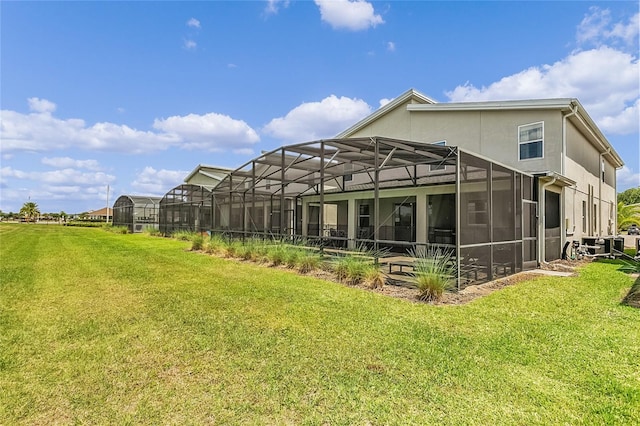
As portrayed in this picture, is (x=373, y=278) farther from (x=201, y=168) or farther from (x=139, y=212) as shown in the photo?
(x=139, y=212)

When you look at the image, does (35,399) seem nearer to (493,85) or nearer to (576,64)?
(576,64)

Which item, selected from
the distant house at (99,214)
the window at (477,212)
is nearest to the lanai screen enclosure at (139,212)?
the window at (477,212)

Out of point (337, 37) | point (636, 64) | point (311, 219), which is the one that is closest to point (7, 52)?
point (337, 37)

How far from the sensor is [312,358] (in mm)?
3605

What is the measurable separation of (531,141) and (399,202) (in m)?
5.21

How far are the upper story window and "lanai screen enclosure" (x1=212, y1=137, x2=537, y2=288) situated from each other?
164 centimetres

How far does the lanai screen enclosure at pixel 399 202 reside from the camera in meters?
7.88

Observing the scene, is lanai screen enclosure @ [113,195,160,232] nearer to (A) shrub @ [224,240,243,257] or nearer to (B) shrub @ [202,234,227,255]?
(B) shrub @ [202,234,227,255]

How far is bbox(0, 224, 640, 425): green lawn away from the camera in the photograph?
268 cm

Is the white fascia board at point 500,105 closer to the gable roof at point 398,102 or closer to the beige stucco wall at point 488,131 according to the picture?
the beige stucco wall at point 488,131

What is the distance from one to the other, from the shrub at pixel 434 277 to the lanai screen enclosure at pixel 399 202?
248 millimetres

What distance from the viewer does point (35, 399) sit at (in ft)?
9.25

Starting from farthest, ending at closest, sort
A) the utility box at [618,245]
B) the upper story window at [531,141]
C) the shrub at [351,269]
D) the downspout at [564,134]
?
1. the utility box at [618,245]
2. the upper story window at [531,141]
3. the downspout at [564,134]
4. the shrub at [351,269]

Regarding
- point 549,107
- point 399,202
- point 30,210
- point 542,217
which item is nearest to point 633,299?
point 542,217
